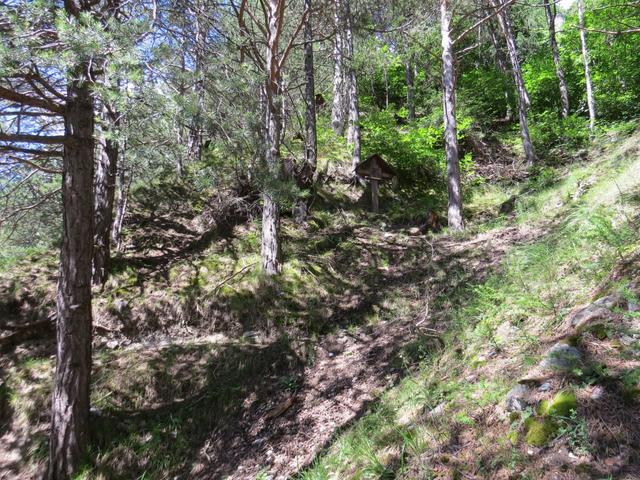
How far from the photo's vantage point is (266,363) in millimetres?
5496

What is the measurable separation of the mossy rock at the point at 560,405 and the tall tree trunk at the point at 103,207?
6.98 meters

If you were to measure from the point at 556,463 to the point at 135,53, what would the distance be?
173 inches

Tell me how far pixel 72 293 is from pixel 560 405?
4727 millimetres

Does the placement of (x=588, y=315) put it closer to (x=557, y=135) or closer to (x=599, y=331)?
(x=599, y=331)

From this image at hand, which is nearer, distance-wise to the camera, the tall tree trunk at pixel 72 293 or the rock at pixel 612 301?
the rock at pixel 612 301

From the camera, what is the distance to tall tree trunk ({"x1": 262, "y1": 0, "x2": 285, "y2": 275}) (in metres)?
6.35

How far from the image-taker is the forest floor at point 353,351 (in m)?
2.36

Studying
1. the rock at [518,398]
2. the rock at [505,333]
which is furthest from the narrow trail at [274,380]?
the rock at [518,398]

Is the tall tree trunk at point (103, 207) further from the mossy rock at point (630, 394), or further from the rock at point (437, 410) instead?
the mossy rock at point (630, 394)

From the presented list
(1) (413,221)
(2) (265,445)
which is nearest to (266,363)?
(2) (265,445)

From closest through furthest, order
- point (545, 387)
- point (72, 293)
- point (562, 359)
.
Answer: point (545, 387)
point (562, 359)
point (72, 293)

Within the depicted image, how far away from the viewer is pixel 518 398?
2398mm

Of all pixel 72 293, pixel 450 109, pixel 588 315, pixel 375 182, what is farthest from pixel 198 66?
pixel 450 109

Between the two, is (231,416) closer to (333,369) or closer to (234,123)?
(333,369)
